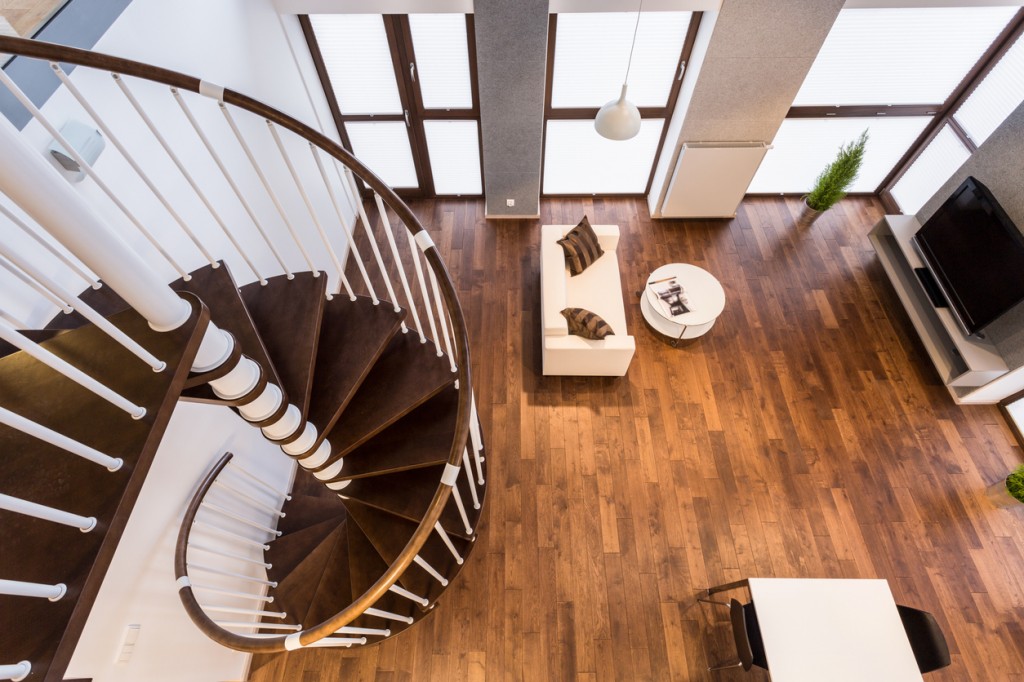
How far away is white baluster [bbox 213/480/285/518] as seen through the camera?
2.74 meters

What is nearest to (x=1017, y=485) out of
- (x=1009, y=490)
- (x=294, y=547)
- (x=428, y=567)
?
(x=1009, y=490)

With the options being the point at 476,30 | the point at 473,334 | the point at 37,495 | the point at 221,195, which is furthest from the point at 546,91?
the point at 37,495

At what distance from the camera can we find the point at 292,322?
2373mm

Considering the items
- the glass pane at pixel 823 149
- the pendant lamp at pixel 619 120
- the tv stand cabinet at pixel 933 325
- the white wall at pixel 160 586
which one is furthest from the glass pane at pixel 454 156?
the tv stand cabinet at pixel 933 325

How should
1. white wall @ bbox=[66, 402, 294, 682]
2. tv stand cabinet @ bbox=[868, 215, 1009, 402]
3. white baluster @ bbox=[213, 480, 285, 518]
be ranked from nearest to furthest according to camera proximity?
white wall @ bbox=[66, 402, 294, 682] < white baluster @ bbox=[213, 480, 285, 518] < tv stand cabinet @ bbox=[868, 215, 1009, 402]

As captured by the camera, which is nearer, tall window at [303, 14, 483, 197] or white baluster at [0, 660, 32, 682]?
white baluster at [0, 660, 32, 682]

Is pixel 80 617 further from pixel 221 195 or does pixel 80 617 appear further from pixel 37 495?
pixel 221 195

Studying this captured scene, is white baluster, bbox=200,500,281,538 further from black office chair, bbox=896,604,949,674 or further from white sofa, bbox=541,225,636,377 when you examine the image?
black office chair, bbox=896,604,949,674

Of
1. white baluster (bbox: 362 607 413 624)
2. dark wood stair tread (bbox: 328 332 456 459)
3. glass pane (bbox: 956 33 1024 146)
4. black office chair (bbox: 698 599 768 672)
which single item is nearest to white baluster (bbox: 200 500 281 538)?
dark wood stair tread (bbox: 328 332 456 459)

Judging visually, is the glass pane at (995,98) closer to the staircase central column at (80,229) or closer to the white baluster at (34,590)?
the staircase central column at (80,229)

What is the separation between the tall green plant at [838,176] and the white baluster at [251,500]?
5153 millimetres

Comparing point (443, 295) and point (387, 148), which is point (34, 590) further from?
point (387, 148)

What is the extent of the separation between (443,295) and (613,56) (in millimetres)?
3035

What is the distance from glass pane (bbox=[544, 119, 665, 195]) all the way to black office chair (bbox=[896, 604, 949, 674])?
394cm
